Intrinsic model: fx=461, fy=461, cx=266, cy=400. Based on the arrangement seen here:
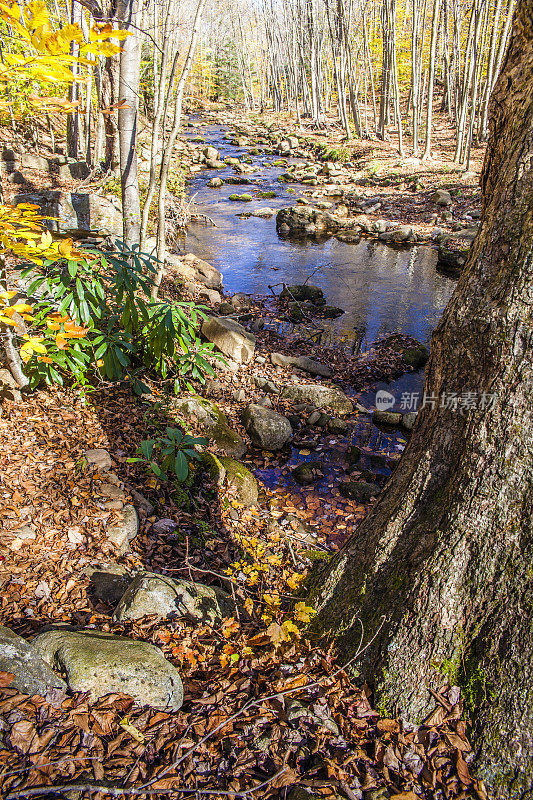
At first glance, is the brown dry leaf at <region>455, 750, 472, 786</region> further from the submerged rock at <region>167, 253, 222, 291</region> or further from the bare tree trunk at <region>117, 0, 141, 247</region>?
the submerged rock at <region>167, 253, 222, 291</region>

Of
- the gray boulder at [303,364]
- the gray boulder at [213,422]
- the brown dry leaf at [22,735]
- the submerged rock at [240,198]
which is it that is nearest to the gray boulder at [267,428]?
the gray boulder at [213,422]

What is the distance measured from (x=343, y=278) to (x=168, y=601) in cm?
1002

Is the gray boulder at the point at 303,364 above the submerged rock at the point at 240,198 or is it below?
below

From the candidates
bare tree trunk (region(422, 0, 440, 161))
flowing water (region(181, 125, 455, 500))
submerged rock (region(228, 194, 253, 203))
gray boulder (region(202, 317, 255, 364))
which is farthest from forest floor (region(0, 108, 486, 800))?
bare tree trunk (region(422, 0, 440, 161))

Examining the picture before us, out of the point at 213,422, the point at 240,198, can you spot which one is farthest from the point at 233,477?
the point at 240,198

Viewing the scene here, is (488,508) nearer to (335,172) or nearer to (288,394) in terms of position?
(288,394)

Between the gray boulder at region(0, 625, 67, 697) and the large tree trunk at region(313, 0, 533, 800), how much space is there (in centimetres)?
136

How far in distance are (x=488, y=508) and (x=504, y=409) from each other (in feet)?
1.32

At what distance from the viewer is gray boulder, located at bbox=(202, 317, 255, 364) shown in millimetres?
7016

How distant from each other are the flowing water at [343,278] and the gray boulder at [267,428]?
0.88 feet

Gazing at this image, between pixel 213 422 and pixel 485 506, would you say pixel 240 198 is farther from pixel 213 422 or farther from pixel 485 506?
pixel 485 506

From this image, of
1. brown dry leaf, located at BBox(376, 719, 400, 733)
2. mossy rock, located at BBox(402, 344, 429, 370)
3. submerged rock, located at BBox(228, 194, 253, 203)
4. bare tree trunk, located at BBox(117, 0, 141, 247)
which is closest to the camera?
brown dry leaf, located at BBox(376, 719, 400, 733)

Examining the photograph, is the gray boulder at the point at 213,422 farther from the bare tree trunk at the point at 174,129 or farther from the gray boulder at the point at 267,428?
the bare tree trunk at the point at 174,129

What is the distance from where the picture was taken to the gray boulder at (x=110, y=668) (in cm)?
194
